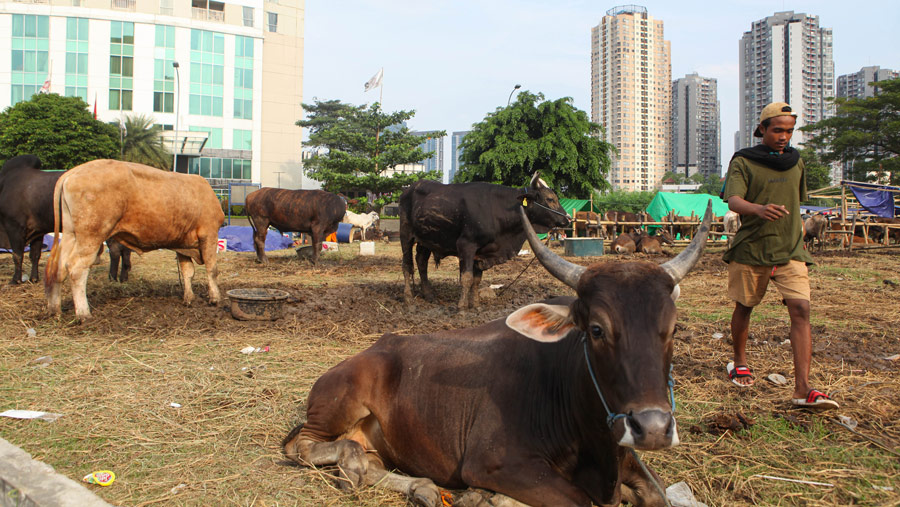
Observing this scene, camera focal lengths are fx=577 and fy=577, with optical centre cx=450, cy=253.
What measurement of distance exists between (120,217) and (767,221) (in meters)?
6.85

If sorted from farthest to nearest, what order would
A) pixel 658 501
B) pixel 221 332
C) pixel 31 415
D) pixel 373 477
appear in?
pixel 221 332
pixel 31 415
pixel 373 477
pixel 658 501

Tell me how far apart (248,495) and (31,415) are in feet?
6.68

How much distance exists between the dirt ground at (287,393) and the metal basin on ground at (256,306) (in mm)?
170

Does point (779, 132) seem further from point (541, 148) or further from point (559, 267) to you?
point (541, 148)

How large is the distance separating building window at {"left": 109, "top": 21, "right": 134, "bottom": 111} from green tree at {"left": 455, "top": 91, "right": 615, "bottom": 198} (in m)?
33.6

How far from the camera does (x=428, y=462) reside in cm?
300

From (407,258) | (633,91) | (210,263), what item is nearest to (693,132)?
(633,91)

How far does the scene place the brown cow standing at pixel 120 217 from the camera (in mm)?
6645

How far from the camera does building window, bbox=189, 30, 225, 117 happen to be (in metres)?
49.8

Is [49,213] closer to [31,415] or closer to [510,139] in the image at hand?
[31,415]

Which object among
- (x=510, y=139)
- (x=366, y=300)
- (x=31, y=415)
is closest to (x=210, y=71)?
(x=510, y=139)

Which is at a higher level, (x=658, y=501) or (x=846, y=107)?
(x=846, y=107)

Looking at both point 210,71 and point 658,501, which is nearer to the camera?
point 658,501

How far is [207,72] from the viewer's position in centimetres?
5025
